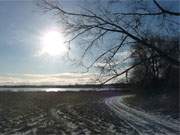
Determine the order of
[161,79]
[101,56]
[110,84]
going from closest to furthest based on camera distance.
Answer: [110,84] → [101,56] → [161,79]

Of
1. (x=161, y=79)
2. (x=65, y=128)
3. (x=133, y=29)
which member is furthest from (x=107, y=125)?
(x=161, y=79)

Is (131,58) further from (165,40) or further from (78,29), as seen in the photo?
(165,40)

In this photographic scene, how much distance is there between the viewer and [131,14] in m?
16.1

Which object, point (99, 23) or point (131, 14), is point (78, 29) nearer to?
point (99, 23)

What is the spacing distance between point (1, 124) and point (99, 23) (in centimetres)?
639

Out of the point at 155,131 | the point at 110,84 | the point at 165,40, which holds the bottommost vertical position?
the point at 155,131

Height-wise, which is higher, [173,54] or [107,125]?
[173,54]

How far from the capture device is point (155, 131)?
1327cm

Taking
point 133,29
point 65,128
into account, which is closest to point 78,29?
point 133,29

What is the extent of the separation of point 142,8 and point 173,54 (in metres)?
2.71

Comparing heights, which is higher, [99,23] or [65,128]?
[99,23]

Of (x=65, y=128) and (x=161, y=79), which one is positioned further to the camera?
(x=161, y=79)

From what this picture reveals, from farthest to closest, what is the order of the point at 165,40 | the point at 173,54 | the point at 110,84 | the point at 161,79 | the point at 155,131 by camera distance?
the point at 161,79 → the point at 165,40 → the point at 173,54 → the point at 110,84 → the point at 155,131

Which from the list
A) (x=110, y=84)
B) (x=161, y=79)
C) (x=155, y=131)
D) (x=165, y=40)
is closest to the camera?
(x=155, y=131)
